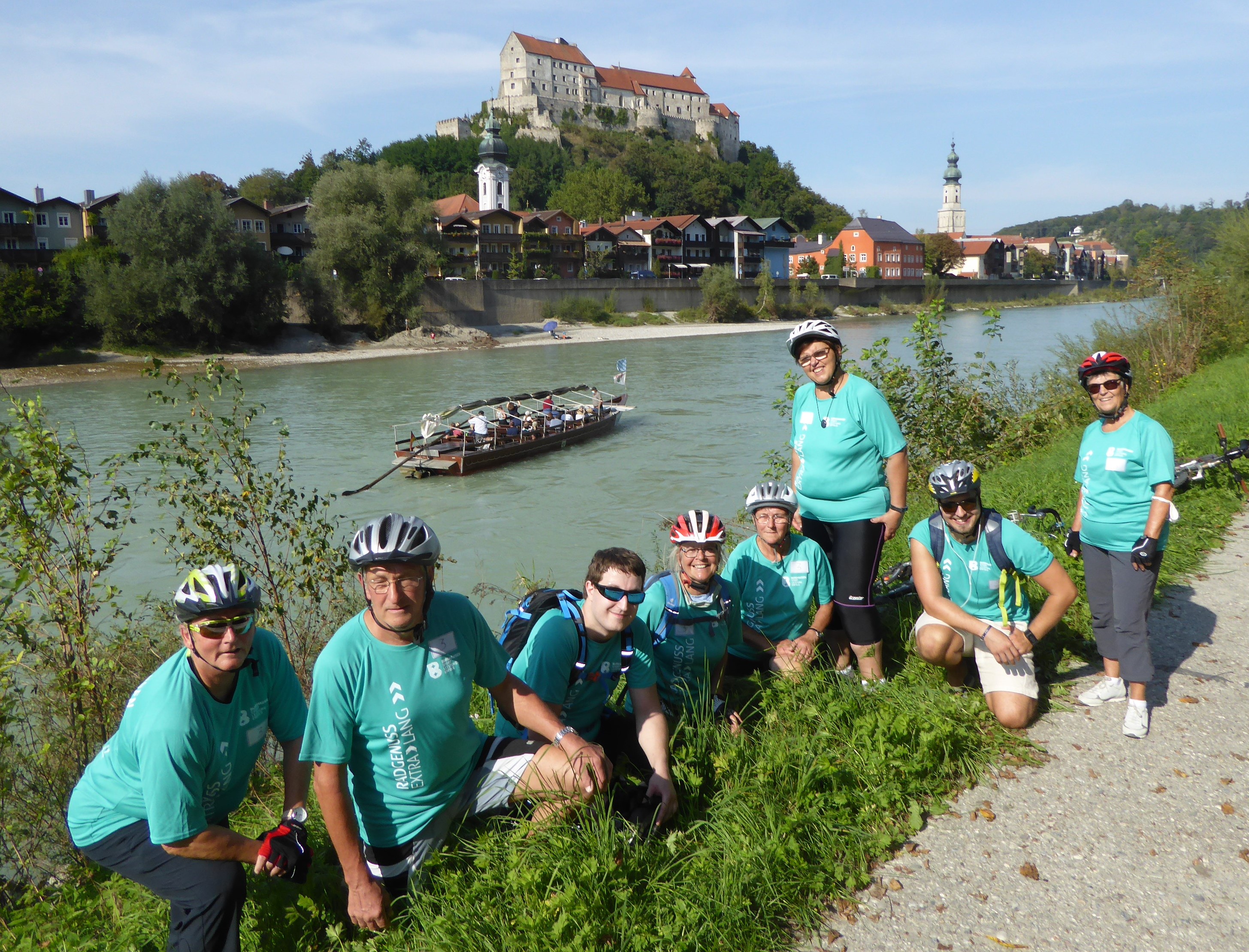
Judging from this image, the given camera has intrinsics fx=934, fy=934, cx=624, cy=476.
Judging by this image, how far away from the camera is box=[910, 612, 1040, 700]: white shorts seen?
4.57m

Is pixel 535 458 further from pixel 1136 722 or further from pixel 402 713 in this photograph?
pixel 402 713

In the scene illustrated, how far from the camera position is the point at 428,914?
329 centimetres

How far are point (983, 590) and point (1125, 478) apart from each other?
101 centimetres

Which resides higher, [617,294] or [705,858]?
[617,294]

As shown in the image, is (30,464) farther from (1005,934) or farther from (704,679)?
(1005,934)

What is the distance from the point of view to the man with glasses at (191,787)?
3.04 metres

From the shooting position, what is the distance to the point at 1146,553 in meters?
4.67

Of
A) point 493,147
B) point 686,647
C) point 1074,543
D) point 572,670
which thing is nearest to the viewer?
point 572,670

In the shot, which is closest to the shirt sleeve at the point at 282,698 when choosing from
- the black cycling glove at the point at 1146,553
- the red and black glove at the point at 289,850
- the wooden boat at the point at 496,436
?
the red and black glove at the point at 289,850

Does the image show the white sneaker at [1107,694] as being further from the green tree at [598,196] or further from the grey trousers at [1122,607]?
the green tree at [598,196]

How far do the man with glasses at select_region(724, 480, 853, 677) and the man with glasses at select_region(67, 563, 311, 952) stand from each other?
257 cm

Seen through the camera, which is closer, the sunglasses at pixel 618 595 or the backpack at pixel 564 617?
the sunglasses at pixel 618 595

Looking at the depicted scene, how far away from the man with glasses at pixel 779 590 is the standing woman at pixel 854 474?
0.14m

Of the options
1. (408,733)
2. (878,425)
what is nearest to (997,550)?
(878,425)
